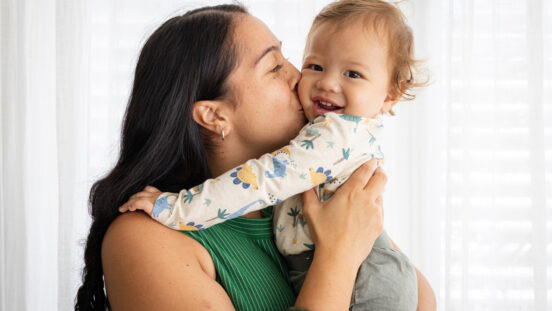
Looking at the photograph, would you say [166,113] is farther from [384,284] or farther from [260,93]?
[384,284]

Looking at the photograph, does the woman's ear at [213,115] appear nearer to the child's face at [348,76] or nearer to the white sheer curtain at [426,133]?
the child's face at [348,76]

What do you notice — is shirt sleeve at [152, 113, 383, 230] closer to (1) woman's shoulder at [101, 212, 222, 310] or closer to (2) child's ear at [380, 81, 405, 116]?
(1) woman's shoulder at [101, 212, 222, 310]

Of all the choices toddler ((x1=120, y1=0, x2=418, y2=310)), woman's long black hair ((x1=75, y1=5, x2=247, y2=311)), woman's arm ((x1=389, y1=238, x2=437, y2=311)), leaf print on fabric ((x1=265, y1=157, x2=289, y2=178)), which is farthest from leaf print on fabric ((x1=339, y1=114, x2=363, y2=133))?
woman's arm ((x1=389, y1=238, x2=437, y2=311))

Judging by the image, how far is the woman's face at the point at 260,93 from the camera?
132 cm

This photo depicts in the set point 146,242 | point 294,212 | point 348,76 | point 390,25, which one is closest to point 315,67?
point 348,76

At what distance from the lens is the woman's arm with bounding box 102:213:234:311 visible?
1.00m

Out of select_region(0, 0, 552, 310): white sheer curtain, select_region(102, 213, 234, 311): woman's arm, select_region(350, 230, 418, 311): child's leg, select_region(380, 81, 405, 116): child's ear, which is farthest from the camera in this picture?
select_region(0, 0, 552, 310): white sheer curtain

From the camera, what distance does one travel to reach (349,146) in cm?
125

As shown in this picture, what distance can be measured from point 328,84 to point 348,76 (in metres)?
0.08

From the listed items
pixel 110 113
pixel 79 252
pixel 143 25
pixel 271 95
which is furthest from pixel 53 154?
pixel 271 95

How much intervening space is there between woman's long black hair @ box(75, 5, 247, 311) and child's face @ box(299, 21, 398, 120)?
263 mm

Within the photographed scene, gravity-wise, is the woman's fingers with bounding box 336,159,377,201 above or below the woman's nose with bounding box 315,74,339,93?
below

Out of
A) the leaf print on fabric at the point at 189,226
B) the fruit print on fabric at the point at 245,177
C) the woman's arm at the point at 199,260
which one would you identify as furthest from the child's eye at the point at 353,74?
the leaf print on fabric at the point at 189,226

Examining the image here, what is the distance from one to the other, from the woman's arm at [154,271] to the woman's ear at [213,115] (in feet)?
1.08
